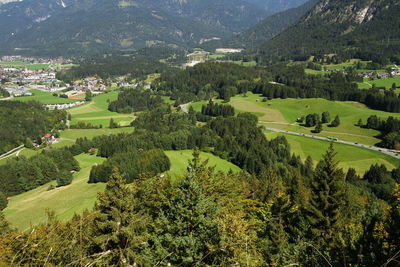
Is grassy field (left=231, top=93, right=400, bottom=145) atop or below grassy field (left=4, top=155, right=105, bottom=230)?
atop

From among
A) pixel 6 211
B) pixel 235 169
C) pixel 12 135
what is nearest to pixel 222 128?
pixel 235 169

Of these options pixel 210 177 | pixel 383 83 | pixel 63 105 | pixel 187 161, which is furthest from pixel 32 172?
pixel 383 83

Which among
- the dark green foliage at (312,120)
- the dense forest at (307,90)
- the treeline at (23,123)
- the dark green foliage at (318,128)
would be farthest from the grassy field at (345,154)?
the treeline at (23,123)

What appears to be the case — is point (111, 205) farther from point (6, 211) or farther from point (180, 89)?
point (180, 89)

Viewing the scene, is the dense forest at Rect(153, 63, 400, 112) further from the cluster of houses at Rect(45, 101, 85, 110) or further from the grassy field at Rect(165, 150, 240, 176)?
the grassy field at Rect(165, 150, 240, 176)

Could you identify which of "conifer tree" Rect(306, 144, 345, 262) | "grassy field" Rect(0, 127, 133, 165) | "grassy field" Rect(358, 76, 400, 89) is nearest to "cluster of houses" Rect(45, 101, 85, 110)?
"grassy field" Rect(0, 127, 133, 165)
